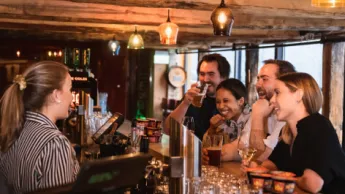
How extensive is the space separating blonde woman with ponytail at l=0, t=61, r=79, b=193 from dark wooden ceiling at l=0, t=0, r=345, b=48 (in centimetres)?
255

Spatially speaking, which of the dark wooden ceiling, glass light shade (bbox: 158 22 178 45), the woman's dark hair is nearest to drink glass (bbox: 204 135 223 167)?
the woman's dark hair

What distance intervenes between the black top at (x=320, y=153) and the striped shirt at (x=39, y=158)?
1.25 m

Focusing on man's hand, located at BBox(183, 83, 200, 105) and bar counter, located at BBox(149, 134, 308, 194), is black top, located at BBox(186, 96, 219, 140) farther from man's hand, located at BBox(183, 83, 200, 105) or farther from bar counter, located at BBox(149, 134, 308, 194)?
bar counter, located at BBox(149, 134, 308, 194)

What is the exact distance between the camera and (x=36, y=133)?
244 cm

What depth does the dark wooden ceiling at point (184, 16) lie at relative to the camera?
212 inches

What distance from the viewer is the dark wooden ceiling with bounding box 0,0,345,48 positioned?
17.7ft

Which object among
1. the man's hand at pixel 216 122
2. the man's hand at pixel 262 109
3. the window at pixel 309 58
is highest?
the window at pixel 309 58

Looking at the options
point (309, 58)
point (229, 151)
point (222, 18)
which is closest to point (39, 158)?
point (229, 151)

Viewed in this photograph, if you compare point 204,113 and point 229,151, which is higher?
point 204,113

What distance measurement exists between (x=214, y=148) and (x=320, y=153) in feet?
2.52

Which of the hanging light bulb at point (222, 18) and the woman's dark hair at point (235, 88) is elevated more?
the hanging light bulb at point (222, 18)

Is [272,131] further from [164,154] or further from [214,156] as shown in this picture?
[164,154]

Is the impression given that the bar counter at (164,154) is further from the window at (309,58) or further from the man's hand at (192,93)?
the window at (309,58)

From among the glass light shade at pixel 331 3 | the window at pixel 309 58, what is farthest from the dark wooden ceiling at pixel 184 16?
the glass light shade at pixel 331 3
